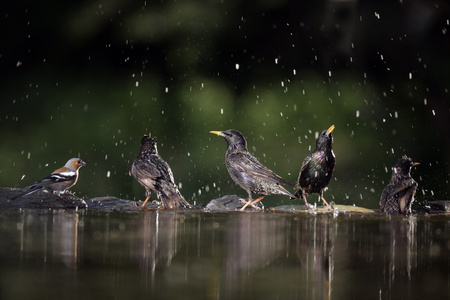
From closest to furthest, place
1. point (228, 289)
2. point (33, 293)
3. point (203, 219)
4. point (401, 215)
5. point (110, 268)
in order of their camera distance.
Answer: point (33, 293)
point (228, 289)
point (110, 268)
point (203, 219)
point (401, 215)

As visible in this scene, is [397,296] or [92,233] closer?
[397,296]

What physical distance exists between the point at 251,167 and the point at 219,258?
3.66 meters

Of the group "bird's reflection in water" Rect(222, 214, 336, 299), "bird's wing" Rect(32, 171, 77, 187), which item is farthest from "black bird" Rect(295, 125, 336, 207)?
"bird's wing" Rect(32, 171, 77, 187)

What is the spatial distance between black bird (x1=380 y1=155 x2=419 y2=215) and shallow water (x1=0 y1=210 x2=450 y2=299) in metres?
0.91

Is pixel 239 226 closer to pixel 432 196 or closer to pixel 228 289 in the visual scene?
pixel 228 289

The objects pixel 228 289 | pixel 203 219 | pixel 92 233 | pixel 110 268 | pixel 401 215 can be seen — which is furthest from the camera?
pixel 401 215

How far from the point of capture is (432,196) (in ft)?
32.0

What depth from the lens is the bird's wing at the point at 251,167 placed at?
7.25 metres

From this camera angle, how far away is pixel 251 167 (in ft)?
24.0

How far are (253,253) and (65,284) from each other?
4.57 feet

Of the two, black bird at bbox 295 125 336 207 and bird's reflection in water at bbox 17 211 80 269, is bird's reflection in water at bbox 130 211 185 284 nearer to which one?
bird's reflection in water at bbox 17 211 80 269

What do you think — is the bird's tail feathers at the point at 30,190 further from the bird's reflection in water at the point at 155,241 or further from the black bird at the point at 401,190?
the black bird at the point at 401,190

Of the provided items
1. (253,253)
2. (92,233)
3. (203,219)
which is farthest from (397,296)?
(203,219)

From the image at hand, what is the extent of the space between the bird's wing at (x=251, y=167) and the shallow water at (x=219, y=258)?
1.19 metres
